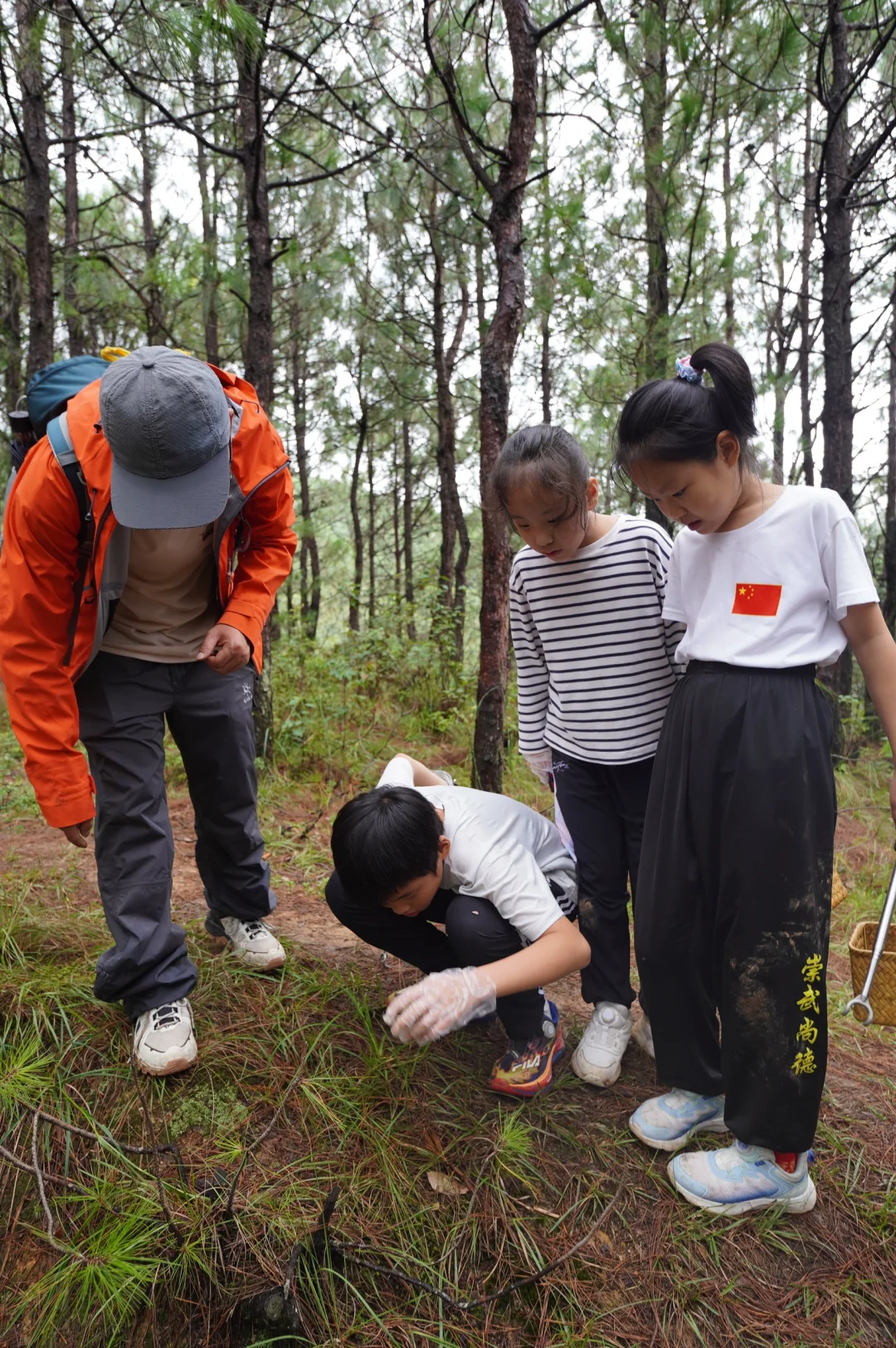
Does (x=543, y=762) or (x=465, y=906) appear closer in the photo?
(x=465, y=906)

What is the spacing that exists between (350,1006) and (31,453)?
1.49 meters

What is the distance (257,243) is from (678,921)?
3.77 metres

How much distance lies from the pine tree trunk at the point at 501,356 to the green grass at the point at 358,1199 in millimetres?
1561

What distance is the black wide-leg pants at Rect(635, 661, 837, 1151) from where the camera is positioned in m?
1.46

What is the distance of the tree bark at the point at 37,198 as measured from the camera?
409cm

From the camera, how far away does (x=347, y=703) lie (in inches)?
200

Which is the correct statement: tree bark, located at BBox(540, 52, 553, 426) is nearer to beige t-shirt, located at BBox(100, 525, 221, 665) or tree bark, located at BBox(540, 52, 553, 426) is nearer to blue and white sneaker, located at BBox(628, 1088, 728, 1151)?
beige t-shirt, located at BBox(100, 525, 221, 665)

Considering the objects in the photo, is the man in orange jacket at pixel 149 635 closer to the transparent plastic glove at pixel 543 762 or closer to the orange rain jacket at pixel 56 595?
the orange rain jacket at pixel 56 595

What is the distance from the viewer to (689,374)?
1497 millimetres

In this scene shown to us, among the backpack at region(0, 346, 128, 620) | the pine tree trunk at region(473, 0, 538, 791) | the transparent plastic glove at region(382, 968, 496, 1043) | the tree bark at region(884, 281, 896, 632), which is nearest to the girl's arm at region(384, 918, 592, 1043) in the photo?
the transparent plastic glove at region(382, 968, 496, 1043)

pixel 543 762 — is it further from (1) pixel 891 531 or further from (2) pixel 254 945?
(1) pixel 891 531

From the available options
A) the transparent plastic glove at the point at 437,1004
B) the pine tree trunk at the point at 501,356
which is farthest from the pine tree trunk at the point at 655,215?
the transparent plastic glove at the point at 437,1004

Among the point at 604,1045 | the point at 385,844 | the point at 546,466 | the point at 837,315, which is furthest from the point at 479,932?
the point at 837,315

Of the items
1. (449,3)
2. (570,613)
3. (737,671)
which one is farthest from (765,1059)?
(449,3)
